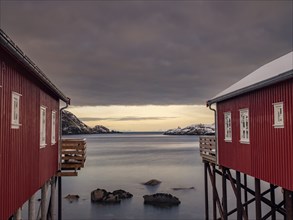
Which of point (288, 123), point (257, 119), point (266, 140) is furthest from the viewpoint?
point (257, 119)

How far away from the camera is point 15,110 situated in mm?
9242

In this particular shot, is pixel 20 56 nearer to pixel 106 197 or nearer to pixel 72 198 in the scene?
pixel 106 197

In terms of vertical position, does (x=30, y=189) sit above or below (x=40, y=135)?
below

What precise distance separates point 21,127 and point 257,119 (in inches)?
334

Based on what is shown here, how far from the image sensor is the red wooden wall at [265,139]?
1088 centimetres

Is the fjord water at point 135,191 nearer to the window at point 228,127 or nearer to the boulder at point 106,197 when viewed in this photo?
the boulder at point 106,197

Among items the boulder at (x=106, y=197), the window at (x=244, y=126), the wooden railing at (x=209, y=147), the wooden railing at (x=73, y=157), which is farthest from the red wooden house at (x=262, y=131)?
the boulder at (x=106, y=197)

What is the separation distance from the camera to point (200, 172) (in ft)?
191

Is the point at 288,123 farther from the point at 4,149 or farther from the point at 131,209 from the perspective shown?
the point at 131,209

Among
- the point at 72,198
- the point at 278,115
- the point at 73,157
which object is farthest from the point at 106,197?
the point at 278,115

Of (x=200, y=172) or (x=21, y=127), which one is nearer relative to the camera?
(x=21, y=127)

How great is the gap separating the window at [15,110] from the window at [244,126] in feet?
30.2

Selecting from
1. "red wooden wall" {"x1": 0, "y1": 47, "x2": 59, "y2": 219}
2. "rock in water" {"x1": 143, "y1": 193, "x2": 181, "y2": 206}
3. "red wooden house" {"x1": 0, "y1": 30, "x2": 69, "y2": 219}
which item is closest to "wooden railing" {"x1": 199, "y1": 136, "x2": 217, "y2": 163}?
"red wooden house" {"x1": 0, "y1": 30, "x2": 69, "y2": 219}

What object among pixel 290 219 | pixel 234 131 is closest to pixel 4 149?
pixel 290 219
